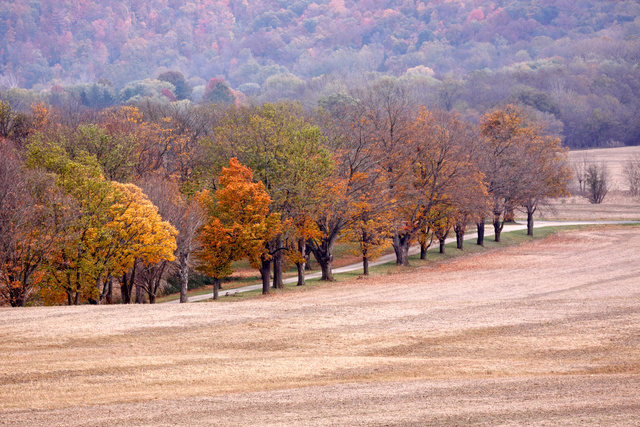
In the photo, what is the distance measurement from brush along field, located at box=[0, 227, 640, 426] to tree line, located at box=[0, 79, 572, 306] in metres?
5.36

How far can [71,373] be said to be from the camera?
67.3ft

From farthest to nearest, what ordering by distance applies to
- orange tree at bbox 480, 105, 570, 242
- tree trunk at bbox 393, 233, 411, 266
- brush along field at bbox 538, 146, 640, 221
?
brush along field at bbox 538, 146, 640, 221 → orange tree at bbox 480, 105, 570, 242 → tree trunk at bbox 393, 233, 411, 266

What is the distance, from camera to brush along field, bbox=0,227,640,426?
15523mm

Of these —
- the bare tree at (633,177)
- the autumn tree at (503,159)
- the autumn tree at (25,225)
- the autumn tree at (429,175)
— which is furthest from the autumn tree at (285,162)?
the bare tree at (633,177)

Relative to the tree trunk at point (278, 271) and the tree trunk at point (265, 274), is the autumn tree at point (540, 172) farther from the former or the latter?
the tree trunk at point (265, 274)

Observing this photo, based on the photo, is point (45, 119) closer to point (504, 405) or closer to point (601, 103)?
point (504, 405)

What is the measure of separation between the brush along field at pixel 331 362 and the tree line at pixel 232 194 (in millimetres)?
5361

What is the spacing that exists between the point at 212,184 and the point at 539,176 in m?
41.1

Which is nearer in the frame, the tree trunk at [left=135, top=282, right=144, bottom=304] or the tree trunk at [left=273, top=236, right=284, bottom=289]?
the tree trunk at [left=273, top=236, right=284, bottom=289]

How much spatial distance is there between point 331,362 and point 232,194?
22112mm

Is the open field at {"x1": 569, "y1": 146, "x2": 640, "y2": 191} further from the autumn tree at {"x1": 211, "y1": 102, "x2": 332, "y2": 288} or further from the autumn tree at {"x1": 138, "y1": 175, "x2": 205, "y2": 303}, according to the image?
the autumn tree at {"x1": 138, "y1": 175, "x2": 205, "y2": 303}

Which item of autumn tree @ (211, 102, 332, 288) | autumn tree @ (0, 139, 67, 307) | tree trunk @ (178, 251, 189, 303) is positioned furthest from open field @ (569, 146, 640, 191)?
autumn tree @ (0, 139, 67, 307)

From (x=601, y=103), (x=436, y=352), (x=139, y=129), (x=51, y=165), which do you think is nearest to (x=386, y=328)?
(x=436, y=352)

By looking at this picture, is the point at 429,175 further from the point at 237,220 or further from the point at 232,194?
the point at 232,194
